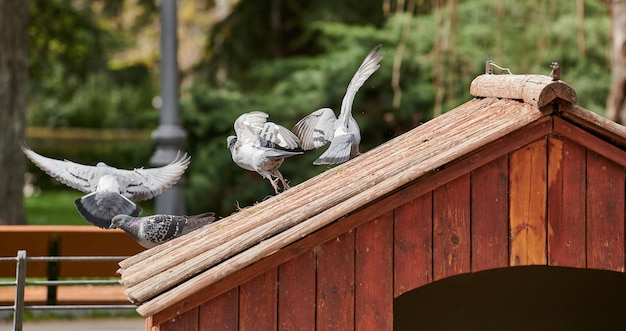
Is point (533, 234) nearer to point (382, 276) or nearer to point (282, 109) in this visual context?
point (382, 276)

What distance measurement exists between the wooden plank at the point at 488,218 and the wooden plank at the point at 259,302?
821mm

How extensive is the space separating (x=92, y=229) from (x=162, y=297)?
4928 millimetres

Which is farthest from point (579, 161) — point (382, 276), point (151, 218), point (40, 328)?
point (40, 328)

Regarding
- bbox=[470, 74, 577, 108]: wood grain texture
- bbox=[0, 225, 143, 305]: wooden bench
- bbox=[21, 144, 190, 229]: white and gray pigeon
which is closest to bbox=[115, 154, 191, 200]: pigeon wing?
bbox=[21, 144, 190, 229]: white and gray pigeon

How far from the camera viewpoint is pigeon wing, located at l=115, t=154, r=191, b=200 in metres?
5.58

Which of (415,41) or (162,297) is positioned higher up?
(415,41)

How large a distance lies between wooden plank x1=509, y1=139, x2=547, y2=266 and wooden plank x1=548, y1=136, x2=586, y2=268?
0.03 metres

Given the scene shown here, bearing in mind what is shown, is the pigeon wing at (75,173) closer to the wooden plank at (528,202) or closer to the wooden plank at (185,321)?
the wooden plank at (185,321)

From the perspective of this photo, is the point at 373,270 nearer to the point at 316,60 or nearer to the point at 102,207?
the point at 102,207

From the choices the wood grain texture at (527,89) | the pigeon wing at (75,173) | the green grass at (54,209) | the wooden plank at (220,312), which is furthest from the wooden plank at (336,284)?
the green grass at (54,209)

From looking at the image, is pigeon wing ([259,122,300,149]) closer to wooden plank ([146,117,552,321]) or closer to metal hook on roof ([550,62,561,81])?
wooden plank ([146,117,552,321])

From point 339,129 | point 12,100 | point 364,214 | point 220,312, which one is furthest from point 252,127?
point 12,100

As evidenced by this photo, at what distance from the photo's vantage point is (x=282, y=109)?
14836mm

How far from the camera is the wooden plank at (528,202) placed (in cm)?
425
